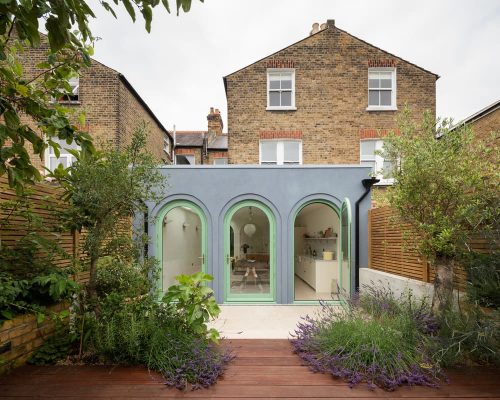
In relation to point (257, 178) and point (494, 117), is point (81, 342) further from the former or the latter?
point (494, 117)

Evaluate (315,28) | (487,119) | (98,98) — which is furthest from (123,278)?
(315,28)

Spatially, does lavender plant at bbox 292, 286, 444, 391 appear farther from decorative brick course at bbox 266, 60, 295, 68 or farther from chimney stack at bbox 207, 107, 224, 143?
chimney stack at bbox 207, 107, 224, 143

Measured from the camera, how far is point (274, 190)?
333 inches

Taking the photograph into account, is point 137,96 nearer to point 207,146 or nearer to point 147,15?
point 207,146

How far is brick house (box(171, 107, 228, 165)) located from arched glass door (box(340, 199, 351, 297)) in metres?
11.9

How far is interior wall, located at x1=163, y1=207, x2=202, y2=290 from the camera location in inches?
340

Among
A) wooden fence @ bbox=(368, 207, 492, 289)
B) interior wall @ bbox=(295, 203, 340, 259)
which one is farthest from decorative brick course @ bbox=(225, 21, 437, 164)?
wooden fence @ bbox=(368, 207, 492, 289)

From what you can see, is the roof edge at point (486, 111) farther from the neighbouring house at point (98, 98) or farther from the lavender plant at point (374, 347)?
the neighbouring house at point (98, 98)

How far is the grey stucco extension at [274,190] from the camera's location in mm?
8391

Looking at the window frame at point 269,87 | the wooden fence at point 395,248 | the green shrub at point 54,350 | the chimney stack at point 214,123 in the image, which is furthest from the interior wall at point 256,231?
the chimney stack at point 214,123

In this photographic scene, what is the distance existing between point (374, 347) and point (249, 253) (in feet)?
15.7

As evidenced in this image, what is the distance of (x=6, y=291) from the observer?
3.53m

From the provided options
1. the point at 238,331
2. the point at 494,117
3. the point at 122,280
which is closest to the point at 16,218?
the point at 122,280

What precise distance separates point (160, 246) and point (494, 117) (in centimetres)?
1255
